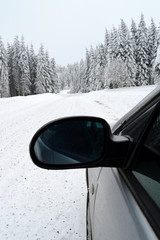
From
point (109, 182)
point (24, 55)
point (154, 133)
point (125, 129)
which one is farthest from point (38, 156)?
point (24, 55)

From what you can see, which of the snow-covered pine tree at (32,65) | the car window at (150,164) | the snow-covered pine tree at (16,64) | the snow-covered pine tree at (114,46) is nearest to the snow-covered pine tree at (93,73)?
the snow-covered pine tree at (114,46)

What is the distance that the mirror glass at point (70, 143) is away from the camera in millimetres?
1329

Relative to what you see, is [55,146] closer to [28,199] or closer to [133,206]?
[133,206]

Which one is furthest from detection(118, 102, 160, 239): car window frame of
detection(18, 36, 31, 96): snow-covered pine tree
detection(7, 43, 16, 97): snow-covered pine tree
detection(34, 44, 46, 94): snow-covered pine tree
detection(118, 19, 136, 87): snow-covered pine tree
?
detection(7, 43, 16, 97): snow-covered pine tree

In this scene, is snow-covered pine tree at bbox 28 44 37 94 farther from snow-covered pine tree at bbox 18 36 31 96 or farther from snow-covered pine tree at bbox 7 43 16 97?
snow-covered pine tree at bbox 7 43 16 97

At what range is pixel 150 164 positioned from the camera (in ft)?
4.03

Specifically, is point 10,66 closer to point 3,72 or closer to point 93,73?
point 3,72

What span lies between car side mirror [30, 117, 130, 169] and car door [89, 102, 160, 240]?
0.12 m

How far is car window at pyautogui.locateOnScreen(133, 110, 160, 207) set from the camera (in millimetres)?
1099

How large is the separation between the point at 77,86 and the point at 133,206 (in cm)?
9587

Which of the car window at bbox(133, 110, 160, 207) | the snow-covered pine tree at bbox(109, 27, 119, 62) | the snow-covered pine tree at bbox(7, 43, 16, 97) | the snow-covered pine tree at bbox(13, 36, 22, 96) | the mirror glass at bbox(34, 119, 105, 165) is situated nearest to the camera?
the car window at bbox(133, 110, 160, 207)

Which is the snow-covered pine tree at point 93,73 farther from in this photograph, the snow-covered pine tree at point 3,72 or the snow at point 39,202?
the snow at point 39,202

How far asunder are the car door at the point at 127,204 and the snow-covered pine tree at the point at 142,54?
1909 inches

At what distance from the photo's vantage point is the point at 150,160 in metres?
1.25
